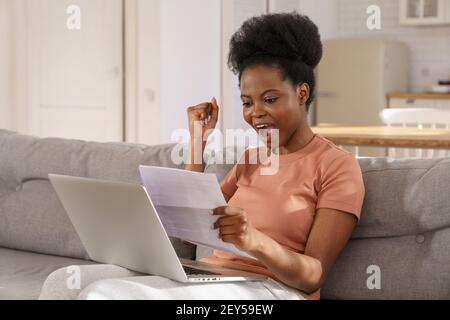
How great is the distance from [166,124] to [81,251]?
2387 millimetres

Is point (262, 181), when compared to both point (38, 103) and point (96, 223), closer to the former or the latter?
point (96, 223)

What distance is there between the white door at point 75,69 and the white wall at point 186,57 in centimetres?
33

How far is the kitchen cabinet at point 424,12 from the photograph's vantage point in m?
6.52

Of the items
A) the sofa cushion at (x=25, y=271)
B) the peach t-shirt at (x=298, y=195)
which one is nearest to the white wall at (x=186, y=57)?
the sofa cushion at (x=25, y=271)

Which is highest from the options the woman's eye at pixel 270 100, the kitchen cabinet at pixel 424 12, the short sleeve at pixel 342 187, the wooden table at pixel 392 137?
the kitchen cabinet at pixel 424 12

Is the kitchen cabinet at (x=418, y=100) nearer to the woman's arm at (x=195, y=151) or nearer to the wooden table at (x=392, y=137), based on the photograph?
the wooden table at (x=392, y=137)

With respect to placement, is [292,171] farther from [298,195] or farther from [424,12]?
[424,12]

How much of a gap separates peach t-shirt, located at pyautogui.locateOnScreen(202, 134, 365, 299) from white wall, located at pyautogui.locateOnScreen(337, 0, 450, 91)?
511 centimetres

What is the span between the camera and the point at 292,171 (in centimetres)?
189

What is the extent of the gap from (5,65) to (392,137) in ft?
9.50

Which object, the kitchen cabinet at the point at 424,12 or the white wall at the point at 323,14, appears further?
the white wall at the point at 323,14
